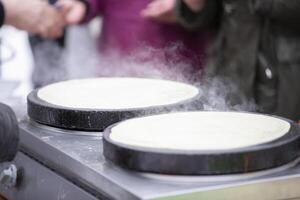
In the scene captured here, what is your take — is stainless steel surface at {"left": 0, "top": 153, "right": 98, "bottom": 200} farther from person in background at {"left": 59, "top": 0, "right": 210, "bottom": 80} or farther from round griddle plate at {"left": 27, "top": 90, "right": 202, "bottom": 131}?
person in background at {"left": 59, "top": 0, "right": 210, "bottom": 80}

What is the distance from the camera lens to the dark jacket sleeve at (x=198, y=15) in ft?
7.87

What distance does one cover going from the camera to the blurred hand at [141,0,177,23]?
8.04 ft

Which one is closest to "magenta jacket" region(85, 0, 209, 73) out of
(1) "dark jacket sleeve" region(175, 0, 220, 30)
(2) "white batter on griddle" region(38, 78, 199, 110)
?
(1) "dark jacket sleeve" region(175, 0, 220, 30)

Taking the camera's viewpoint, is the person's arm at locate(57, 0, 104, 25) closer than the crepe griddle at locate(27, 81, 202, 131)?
No

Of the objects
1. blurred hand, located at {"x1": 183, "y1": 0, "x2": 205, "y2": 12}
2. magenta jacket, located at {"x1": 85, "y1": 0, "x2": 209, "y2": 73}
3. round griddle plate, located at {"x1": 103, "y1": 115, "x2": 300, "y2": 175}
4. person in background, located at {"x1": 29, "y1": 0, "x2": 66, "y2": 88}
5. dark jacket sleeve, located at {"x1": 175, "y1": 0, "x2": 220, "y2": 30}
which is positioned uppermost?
blurred hand, located at {"x1": 183, "y1": 0, "x2": 205, "y2": 12}

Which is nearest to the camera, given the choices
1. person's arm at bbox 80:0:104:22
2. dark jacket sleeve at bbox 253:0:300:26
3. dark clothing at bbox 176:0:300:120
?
dark jacket sleeve at bbox 253:0:300:26

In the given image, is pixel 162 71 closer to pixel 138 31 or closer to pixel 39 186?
pixel 39 186

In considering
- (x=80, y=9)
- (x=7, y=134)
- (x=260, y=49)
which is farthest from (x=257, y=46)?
(x=7, y=134)

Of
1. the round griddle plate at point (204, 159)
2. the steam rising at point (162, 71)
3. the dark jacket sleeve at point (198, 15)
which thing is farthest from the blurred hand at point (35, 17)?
the round griddle plate at point (204, 159)

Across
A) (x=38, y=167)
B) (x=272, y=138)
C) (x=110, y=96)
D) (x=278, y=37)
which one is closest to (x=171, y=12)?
(x=278, y=37)

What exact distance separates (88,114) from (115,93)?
7.8 inches

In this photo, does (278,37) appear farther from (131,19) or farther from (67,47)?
(67,47)

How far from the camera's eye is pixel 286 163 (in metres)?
1.07

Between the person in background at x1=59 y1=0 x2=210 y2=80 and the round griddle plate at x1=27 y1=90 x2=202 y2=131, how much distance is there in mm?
1129
